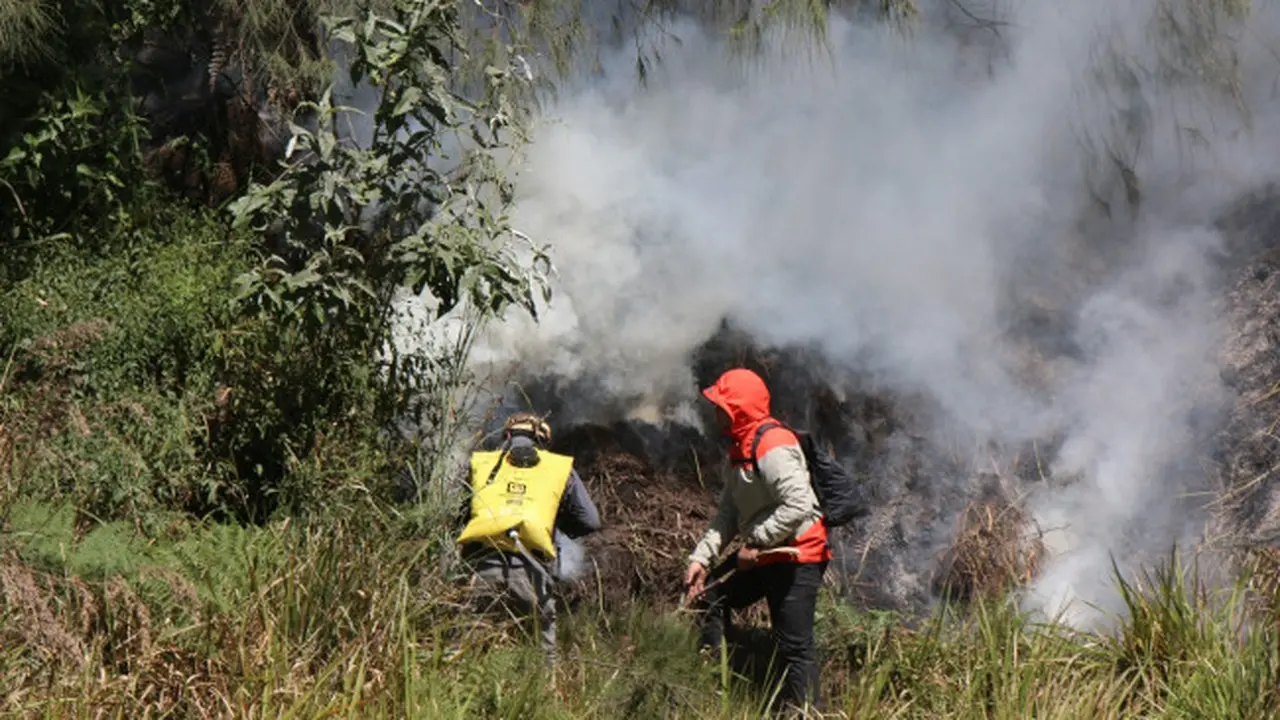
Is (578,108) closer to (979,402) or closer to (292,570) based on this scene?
(979,402)

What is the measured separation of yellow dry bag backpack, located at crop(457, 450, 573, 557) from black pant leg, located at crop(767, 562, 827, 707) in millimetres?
949

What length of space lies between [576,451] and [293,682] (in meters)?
3.62

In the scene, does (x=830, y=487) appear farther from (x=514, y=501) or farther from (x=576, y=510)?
(x=514, y=501)

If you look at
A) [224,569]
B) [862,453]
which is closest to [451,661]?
[224,569]

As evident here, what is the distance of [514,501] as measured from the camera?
5.78 meters

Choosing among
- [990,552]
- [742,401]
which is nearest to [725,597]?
[742,401]

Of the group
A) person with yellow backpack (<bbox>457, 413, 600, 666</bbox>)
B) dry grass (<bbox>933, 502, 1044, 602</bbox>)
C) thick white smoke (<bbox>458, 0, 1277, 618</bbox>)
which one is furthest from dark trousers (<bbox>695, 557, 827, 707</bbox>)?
thick white smoke (<bbox>458, 0, 1277, 618</bbox>)

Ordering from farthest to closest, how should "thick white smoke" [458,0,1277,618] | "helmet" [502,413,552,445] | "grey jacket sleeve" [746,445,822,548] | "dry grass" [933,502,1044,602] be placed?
"thick white smoke" [458,0,1277,618]
"dry grass" [933,502,1044,602]
"helmet" [502,413,552,445]
"grey jacket sleeve" [746,445,822,548]

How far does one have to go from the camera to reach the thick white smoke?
8078 mm

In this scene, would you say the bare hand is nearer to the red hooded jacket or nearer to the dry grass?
the red hooded jacket

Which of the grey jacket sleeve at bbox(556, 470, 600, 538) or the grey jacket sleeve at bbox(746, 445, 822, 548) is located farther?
the grey jacket sleeve at bbox(556, 470, 600, 538)

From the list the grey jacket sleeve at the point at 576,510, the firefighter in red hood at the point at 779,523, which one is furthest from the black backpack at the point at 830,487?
the grey jacket sleeve at the point at 576,510

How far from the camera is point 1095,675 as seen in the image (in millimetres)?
5438

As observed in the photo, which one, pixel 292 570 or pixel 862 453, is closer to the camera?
pixel 292 570
